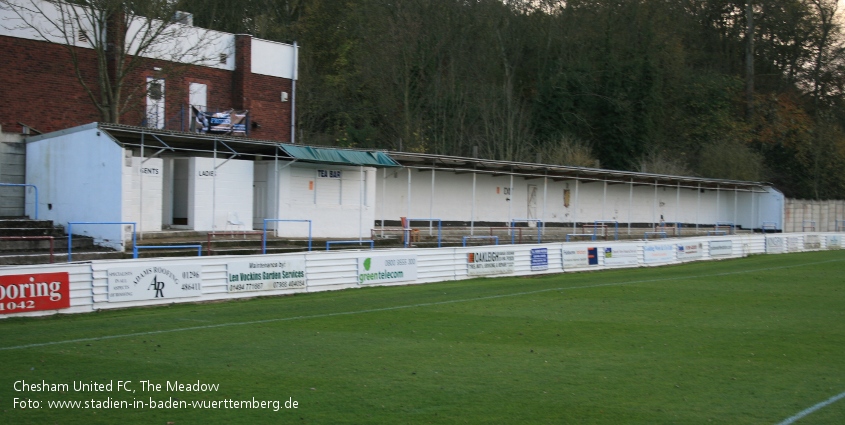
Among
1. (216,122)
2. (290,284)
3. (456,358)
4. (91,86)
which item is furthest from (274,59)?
(456,358)

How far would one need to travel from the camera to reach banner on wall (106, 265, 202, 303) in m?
15.8

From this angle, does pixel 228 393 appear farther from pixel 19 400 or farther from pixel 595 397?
pixel 595 397

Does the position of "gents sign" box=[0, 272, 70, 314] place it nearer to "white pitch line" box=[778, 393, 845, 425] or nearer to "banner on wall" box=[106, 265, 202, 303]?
"banner on wall" box=[106, 265, 202, 303]

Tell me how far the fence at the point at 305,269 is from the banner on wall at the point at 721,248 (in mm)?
3852

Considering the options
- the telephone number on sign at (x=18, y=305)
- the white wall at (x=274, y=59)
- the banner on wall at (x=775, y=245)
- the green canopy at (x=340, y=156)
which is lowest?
the telephone number on sign at (x=18, y=305)

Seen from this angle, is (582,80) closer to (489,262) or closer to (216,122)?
(216,122)

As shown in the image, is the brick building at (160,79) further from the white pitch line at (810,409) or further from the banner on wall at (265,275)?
the white pitch line at (810,409)

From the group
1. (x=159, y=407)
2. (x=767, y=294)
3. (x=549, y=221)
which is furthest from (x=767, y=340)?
(x=549, y=221)

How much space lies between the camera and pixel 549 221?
39844mm

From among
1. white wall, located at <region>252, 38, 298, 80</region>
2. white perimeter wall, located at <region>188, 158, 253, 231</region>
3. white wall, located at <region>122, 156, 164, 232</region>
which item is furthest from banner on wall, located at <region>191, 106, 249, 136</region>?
white wall, located at <region>252, 38, 298, 80</region>

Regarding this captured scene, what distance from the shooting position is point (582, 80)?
57.2 meters

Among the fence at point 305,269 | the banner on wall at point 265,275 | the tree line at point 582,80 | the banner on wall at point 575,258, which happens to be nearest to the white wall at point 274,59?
the tree line at point 582,80

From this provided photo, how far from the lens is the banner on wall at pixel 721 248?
34.9 m

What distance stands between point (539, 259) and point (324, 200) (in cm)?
851
